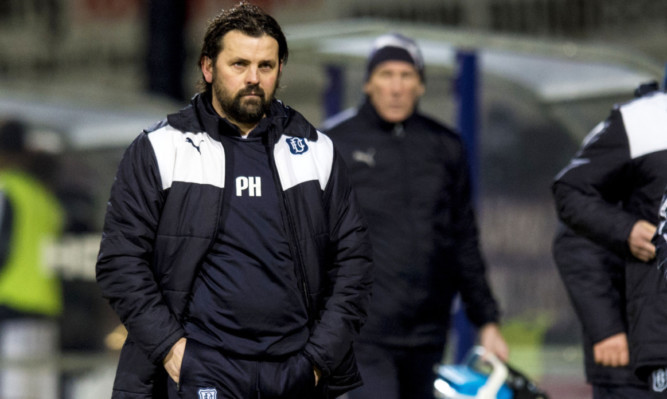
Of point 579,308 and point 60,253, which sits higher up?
point 579,308

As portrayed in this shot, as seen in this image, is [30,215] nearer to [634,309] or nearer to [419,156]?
[419,156]

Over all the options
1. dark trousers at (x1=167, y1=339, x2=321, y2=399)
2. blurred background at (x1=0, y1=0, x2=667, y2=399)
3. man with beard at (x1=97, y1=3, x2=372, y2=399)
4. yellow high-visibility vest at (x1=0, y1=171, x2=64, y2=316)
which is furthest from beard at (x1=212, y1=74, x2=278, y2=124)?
yellow high-visibility vest at (x1=0, y1=171, x2=64, y2=316)

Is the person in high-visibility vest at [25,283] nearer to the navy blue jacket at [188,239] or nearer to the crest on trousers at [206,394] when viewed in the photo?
the navy blue jacket at [188,239]

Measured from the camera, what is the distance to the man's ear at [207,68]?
129 inches

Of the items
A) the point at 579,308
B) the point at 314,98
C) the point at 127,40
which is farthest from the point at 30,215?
the point at 127,40

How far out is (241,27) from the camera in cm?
319

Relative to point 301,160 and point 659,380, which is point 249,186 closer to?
point 301,160

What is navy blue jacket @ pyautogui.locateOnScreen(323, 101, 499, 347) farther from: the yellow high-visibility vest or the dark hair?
the yellow high-visibility vest

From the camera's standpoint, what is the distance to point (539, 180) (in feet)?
24.1

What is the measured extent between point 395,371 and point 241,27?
1.77 meters

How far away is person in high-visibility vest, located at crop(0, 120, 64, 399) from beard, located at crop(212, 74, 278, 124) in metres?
4.23

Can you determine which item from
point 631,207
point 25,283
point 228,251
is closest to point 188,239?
point 228,251

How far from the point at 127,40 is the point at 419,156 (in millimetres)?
13340

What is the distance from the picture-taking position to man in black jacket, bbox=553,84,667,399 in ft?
11.8
